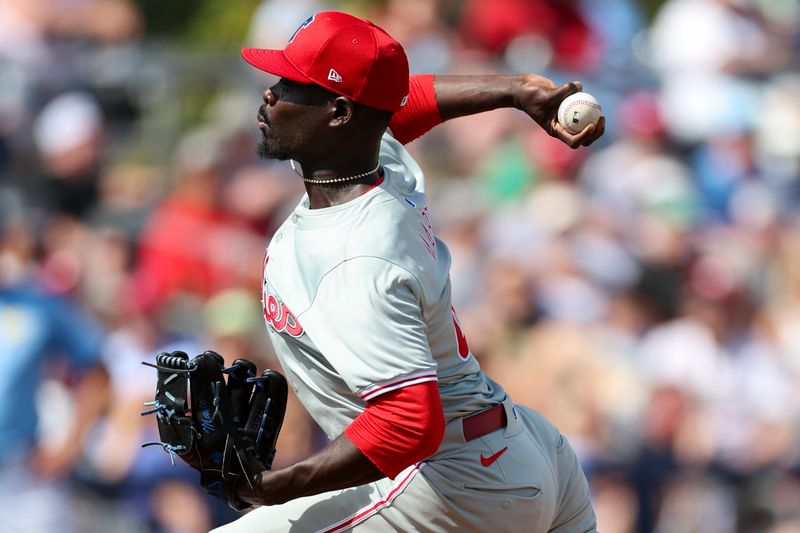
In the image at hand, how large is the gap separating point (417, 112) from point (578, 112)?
0.72m

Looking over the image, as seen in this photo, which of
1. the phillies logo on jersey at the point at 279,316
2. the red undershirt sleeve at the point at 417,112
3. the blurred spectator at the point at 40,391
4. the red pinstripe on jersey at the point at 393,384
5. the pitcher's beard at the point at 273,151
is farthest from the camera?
the blurred spectator at the point at 40,391

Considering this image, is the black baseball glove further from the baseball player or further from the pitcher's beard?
the pitcher's beard

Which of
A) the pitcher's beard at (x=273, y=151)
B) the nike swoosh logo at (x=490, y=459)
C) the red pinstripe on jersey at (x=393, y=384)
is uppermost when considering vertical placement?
the pitcher's beard at (x=273, y=151)

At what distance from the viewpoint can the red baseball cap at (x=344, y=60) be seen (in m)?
3.53

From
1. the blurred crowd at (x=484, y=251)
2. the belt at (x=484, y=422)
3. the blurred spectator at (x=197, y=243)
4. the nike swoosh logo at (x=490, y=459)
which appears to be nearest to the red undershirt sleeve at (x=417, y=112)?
the belt at (x=484, y=422)

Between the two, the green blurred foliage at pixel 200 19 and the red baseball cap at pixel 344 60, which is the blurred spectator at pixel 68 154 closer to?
the red baseball cap at pixel 344 60

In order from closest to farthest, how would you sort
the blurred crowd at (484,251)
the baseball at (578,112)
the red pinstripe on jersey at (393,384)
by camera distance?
the red pinstripe on jersey at (393,384) → the baseball at (578,112) → the blurred crowd at (484,251)

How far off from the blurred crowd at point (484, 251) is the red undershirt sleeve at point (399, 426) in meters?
4.04

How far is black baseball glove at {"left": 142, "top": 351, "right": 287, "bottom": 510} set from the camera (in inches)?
134

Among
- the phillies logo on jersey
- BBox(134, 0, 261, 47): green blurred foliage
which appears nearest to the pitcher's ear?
the phillies logo on jersey

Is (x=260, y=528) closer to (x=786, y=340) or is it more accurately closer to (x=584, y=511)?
(x=584, y=511)

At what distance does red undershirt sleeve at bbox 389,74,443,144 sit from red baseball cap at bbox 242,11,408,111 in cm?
70

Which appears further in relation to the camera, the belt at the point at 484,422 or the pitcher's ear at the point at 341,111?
the belt at the point at 484,422

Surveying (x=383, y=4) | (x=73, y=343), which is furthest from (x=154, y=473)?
(x=383, y=4)
